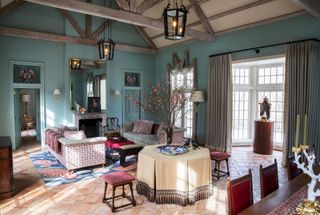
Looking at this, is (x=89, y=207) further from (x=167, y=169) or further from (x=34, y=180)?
(x=34, y=180)

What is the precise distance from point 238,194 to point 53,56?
Result: 7681 mm

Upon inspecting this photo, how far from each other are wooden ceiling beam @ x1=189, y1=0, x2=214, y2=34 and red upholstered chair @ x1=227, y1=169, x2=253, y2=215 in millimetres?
5906

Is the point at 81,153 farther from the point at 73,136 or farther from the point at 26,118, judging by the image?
the point at 26,118

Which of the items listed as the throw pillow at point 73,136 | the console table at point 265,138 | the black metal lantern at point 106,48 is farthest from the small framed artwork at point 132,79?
the console table at point 265,138

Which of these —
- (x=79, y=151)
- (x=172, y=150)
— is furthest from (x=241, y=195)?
(x=79, y=151)

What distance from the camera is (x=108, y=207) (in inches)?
145

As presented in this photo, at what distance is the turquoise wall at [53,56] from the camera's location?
7.29 meters

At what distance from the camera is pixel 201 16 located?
719 centimetres

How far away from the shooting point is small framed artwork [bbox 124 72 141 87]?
9623 millimetres

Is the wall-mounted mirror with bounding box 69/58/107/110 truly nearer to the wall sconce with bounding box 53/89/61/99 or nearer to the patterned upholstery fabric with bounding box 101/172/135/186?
the wall sconce with bounding box 53/89/61/99

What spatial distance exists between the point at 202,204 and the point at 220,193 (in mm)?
584

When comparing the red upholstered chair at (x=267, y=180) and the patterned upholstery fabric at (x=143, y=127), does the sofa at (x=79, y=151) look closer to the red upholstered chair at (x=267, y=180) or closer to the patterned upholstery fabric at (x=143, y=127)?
the patterned upholstery fabric at (x=143, y=127)

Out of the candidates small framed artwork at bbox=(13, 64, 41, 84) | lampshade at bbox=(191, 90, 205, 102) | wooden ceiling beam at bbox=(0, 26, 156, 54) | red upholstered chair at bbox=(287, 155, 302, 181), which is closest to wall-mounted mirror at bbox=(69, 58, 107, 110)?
wooden ceiling beam at bbox=(0, 26, 156, 54)

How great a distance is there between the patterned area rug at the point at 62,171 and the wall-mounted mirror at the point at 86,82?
2637 millimetres
